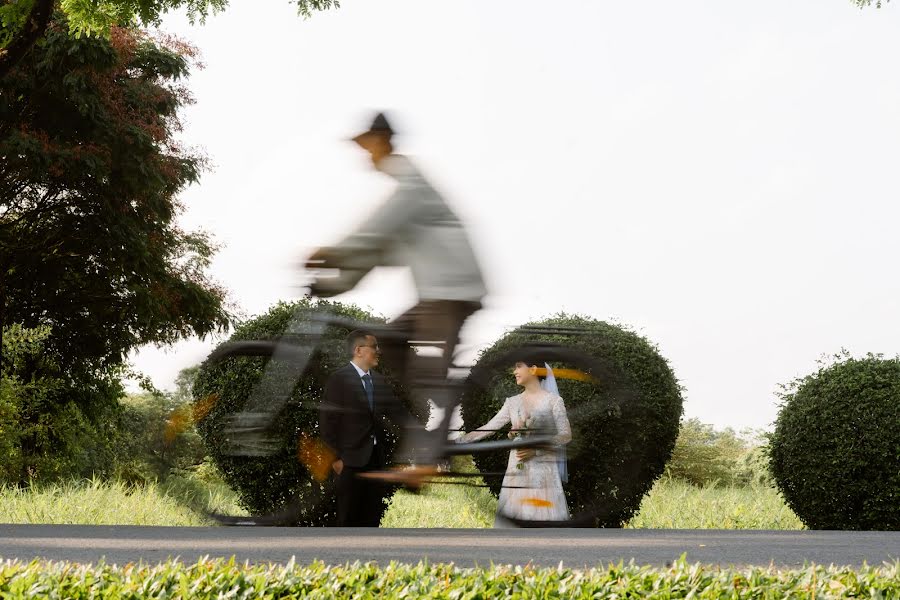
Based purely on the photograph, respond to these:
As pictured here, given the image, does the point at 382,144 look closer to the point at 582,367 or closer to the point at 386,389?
the point at 386,389

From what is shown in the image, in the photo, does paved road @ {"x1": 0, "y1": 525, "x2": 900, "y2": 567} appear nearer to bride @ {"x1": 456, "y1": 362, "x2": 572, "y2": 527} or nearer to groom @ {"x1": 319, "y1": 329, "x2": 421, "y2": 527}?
groom @ {"x1": 319, "y1": 329, "x2": 421, "y2": 527}

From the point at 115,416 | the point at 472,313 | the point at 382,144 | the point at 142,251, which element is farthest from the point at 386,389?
the point at 115,416

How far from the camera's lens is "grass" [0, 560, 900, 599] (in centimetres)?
406

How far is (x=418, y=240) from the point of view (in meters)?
5.68

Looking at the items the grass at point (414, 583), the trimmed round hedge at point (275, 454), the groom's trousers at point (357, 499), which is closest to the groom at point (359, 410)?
the groom's trousers at point (357, 499)

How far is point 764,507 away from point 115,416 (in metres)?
15.1

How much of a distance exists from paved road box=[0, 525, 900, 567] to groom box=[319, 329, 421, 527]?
64 centimetres

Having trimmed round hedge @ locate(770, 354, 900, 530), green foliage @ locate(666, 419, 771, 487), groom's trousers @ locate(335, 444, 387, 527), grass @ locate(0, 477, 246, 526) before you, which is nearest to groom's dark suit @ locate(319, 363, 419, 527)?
groom's trousers @ locate(335, 444, 387, 527)

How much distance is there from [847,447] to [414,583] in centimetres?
717

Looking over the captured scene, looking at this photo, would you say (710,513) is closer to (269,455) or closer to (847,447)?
(847,447)

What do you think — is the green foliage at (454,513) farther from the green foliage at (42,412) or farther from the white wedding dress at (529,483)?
the green foliage at (42,412)

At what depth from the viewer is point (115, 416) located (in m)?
21.1

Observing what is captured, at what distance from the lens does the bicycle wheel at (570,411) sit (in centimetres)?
690

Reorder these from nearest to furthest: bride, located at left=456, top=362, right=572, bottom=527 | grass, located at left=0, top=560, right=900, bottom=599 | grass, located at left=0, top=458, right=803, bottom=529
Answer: grass, located at left=0, top=560, right=900, bottom=599, bride, located at left=456, top=362, right=572, bottom=527, grass, located at left=0, top=458, right=803, bottom=529
